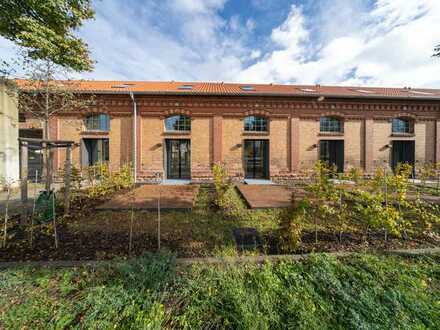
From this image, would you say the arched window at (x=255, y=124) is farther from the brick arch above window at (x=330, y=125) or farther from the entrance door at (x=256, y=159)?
the brick arch above window at (x=330, y=125)

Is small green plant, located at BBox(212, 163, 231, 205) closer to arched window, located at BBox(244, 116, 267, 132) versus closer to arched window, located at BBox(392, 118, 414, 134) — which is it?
arched window, located at BBox(244, 116, 267, 132)

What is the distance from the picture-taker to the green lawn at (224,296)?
1859 millimetres

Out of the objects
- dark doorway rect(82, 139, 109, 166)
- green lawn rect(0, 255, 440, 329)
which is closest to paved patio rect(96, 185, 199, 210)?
green lawn rect(0, 255, 440, 329)

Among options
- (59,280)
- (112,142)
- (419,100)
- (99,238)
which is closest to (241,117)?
(112,142)

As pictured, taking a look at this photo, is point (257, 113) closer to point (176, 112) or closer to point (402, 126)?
point (176, 112)

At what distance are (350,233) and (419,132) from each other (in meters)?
12.3

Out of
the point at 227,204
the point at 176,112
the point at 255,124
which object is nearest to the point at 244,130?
the point at 255,124

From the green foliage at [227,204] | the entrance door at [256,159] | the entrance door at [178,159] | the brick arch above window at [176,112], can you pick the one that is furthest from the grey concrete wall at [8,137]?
the entrance door at [256,159]

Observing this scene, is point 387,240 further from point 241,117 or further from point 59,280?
point 241,117

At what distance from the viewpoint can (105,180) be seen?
7.32 m

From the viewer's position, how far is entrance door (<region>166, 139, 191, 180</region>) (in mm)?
10859

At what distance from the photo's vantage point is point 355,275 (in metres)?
2.44

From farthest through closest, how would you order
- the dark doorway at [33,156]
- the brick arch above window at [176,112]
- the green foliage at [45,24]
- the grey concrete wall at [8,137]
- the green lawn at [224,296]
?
the brick arch above window at [176,112], the dark doorway at [33,156], the grey concrete wall at [8,137], the green foliage at [45,24], the green lawn at [224,296]

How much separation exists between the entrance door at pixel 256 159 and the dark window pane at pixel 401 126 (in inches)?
310
